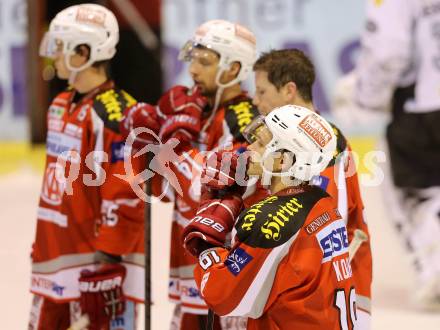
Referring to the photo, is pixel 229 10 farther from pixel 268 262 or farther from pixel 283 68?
pixel 268 262

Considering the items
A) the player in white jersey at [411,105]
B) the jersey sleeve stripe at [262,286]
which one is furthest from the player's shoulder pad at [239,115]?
the player in white jersey at [411,105]

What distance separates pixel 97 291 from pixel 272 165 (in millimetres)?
1116

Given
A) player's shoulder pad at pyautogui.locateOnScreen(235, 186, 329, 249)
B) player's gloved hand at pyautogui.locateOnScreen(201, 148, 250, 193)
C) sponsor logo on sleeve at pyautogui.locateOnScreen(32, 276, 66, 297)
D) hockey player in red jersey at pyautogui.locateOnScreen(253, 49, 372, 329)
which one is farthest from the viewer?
sponsor logo on sleeve at pyautogui.locateOnScreen(32, 276, 66, 297)

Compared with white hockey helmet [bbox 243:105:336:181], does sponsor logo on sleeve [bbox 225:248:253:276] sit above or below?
below

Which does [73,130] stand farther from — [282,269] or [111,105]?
[282,269]

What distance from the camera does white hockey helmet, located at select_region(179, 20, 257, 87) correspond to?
4.20 m

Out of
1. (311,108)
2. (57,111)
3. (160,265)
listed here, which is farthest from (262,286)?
(160,265)

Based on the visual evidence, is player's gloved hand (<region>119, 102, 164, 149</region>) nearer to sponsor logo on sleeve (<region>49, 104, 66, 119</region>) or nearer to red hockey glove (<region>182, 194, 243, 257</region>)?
sponsor logo on sleeve (<region>49, 104, 66, 119</region>)

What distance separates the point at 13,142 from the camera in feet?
34.3

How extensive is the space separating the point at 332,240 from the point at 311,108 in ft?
2.31

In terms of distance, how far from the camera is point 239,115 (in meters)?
4.07

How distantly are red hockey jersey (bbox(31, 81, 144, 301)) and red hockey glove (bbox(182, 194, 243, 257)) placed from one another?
0.84 meters

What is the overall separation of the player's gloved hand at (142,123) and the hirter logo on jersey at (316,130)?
93 cm

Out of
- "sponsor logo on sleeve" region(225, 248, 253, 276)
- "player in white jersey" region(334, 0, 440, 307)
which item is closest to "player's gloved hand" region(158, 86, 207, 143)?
"sponsor logo on sleeve" region(225, 248, 253, 276)
